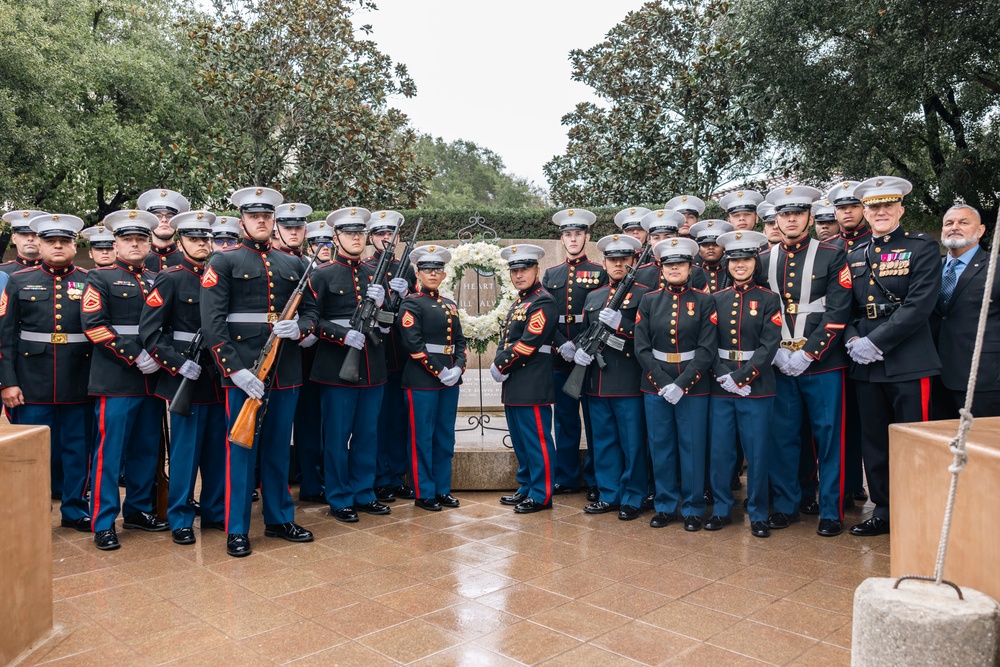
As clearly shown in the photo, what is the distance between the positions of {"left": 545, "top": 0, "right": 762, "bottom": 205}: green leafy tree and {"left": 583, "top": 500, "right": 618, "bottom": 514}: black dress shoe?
36.7 ft

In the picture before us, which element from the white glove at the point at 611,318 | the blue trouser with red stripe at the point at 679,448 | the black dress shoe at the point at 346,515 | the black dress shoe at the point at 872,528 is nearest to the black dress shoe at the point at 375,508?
the black dress shoe at the point at 346,515

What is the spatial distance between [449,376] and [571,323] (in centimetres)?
111

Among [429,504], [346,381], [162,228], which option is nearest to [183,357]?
[346,381]

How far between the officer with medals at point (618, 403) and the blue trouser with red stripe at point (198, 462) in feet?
8.34

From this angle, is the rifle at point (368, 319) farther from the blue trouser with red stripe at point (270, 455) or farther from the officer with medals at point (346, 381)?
the blue trouser with red stripe at point (270, 455)

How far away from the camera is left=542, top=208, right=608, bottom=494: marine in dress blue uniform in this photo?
20.7 ft

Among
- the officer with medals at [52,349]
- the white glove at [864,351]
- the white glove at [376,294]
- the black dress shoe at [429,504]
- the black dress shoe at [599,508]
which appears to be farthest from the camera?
the black dress shoe at [429,504]

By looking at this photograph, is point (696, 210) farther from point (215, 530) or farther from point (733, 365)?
point (215, 530)

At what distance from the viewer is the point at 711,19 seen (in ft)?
51.9

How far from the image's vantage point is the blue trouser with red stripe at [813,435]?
5.32 meters

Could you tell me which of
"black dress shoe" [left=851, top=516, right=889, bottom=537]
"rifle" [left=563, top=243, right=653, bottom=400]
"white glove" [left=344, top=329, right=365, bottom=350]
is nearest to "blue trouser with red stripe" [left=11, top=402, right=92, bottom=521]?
"white glove" [left=344, top=329, right=365, bottom=350]

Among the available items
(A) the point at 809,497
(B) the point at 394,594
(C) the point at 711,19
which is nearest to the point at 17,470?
(B) the point at 394,594

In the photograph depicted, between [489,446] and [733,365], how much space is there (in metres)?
2.16

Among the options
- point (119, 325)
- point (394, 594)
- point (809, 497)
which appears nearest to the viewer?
point (394, 594)
